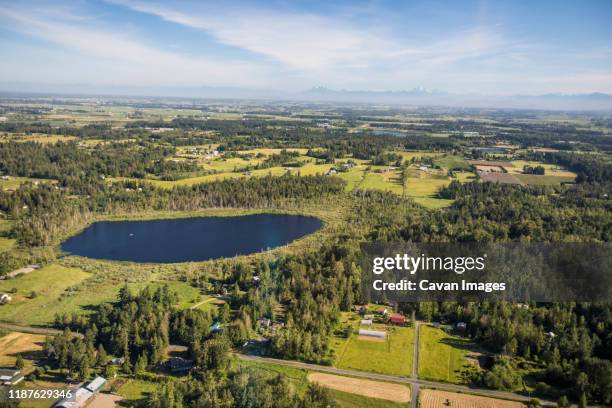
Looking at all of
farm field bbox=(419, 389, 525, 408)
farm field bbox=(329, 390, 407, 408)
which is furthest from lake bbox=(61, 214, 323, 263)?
farm field bbox=(419, 389, 525, 408)

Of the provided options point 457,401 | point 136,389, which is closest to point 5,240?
point 136,389

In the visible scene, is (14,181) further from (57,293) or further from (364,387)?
(364,387)

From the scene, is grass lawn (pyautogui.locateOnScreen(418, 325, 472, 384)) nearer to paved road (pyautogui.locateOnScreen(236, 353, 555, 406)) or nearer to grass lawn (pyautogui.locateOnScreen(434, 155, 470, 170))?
paved road (pyautogui.locateOnScreen(236, 353, 555, 406))

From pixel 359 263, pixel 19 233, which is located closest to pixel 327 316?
pixel 359 263

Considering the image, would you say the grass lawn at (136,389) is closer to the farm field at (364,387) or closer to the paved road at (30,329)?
the paved road at (30,329)

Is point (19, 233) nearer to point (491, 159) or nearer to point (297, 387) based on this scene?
point (297, 387)

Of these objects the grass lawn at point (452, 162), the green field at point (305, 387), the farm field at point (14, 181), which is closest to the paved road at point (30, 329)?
the green field at point (305, 387)

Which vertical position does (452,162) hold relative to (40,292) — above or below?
above
